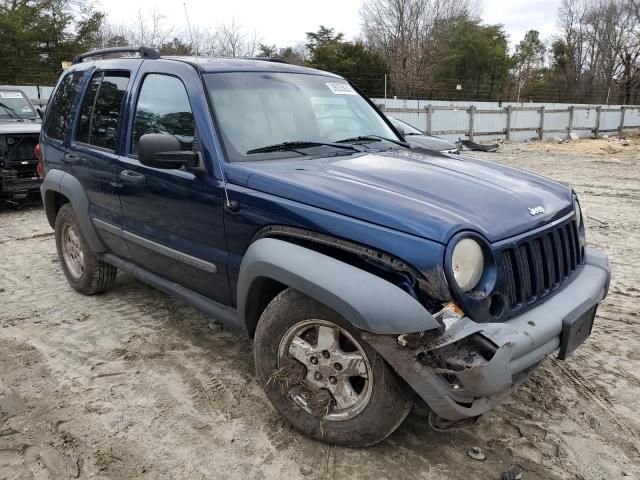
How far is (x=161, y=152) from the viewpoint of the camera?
9.37 feet

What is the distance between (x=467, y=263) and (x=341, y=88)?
220 cm

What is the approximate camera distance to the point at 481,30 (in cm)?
4284

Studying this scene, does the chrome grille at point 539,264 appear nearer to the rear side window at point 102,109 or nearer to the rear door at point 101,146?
the rear door at point 101,146

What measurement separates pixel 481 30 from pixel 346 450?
151 ft

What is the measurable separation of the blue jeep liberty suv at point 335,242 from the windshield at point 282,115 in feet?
0.04

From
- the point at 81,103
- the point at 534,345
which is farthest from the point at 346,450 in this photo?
the point at 81,103

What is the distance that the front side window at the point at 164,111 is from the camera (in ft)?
10.6

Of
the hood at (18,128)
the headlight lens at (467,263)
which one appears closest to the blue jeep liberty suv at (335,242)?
the headlight lens at (467,263)

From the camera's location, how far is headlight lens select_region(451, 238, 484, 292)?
2.21 m

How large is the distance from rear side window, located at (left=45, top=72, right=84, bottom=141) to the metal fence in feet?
47.6

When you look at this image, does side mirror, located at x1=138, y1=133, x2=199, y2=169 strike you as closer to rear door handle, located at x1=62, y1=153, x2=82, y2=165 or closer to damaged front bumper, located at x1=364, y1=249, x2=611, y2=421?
damaged front bumper, located at x1=364, y1=249, x2=611, y2=421

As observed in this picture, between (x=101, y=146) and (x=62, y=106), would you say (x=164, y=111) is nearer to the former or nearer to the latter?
(x=101, y=146)

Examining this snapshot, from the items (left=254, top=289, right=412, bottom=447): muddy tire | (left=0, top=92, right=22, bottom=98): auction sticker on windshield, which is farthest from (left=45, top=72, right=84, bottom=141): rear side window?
(left=0, top=92, right=22, bottom=98): auction sticker on windshield

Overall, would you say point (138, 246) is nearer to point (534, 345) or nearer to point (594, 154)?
point (534, 345)
